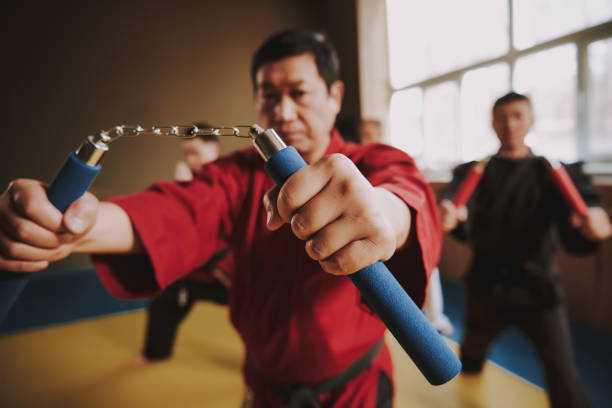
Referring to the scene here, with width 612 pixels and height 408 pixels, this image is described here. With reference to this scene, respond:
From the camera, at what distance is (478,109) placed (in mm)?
2947

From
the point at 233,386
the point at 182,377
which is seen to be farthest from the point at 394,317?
the point at 182,377

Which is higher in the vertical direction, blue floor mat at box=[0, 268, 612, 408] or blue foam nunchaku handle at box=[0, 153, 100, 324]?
blue foam nunchaku handle at box=[0, 153, 100, 324]

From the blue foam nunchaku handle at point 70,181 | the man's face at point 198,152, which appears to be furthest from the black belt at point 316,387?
the man's face at point 198,152

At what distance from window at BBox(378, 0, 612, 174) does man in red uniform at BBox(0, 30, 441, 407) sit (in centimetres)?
124

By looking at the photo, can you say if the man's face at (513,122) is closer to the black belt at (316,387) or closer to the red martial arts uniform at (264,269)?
the red martial arts uniform at (264,269)

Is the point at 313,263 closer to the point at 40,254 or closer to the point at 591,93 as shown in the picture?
the point at 40,254

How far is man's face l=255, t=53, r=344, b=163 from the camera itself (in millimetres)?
737

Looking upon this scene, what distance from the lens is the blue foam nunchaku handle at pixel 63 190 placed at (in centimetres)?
35

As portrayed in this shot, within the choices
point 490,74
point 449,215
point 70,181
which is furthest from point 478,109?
point 70,181

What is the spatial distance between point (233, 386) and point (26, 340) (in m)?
1.43

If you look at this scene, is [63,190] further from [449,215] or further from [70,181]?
[449,215]

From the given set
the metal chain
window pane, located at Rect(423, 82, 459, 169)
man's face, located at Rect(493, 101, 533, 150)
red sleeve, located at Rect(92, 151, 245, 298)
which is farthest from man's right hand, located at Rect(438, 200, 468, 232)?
window pane, located at Rect(423, 82, 459, 169)

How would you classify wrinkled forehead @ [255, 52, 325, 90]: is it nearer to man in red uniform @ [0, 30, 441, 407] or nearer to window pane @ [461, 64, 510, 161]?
man in red uniform @ [0, 30, 441, 407]

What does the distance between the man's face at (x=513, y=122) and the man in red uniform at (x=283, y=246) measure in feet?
2.41
